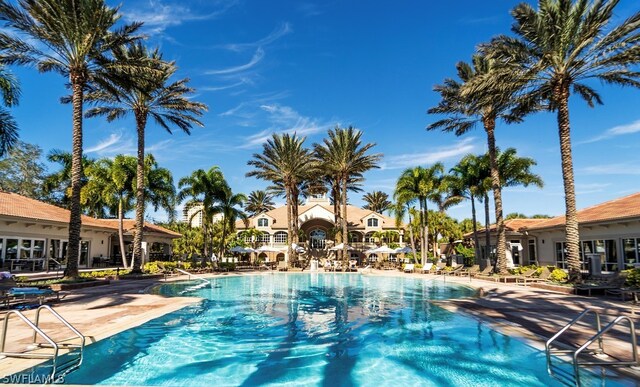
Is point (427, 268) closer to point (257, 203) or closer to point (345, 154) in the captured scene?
point (345, 154)

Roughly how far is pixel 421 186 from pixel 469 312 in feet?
84.6

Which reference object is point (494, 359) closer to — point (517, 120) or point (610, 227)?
point (610, 227)

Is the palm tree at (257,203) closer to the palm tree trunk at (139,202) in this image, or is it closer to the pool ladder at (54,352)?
the palm tree trunk at (139,202)

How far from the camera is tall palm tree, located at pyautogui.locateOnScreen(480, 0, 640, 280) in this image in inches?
A: 699

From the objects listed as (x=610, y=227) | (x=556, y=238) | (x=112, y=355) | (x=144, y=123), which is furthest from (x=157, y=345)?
(x=556, y=238)

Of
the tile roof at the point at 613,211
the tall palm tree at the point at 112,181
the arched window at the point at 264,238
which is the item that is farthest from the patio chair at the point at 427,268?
the tall palm tree at the point at 112,181

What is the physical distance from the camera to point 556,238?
28.8 meters

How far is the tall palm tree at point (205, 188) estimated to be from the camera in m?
35.4

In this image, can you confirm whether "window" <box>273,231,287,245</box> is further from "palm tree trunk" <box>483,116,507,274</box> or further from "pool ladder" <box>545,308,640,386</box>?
"pool ladder" <box>545,308,640,386</box>

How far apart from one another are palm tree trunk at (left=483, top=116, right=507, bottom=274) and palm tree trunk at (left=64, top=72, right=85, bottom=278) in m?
24.8

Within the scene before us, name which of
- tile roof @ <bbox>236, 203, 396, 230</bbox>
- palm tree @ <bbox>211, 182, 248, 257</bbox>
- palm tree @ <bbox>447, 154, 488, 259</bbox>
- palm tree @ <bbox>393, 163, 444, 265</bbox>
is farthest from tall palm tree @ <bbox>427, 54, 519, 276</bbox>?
tile roof @ <bbox>236, 203, 396, 230</bbox>

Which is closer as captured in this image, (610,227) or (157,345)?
(157,345)

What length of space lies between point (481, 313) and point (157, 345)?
31.5ft

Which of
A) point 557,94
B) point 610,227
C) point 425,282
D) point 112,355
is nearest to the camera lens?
point 112,355
